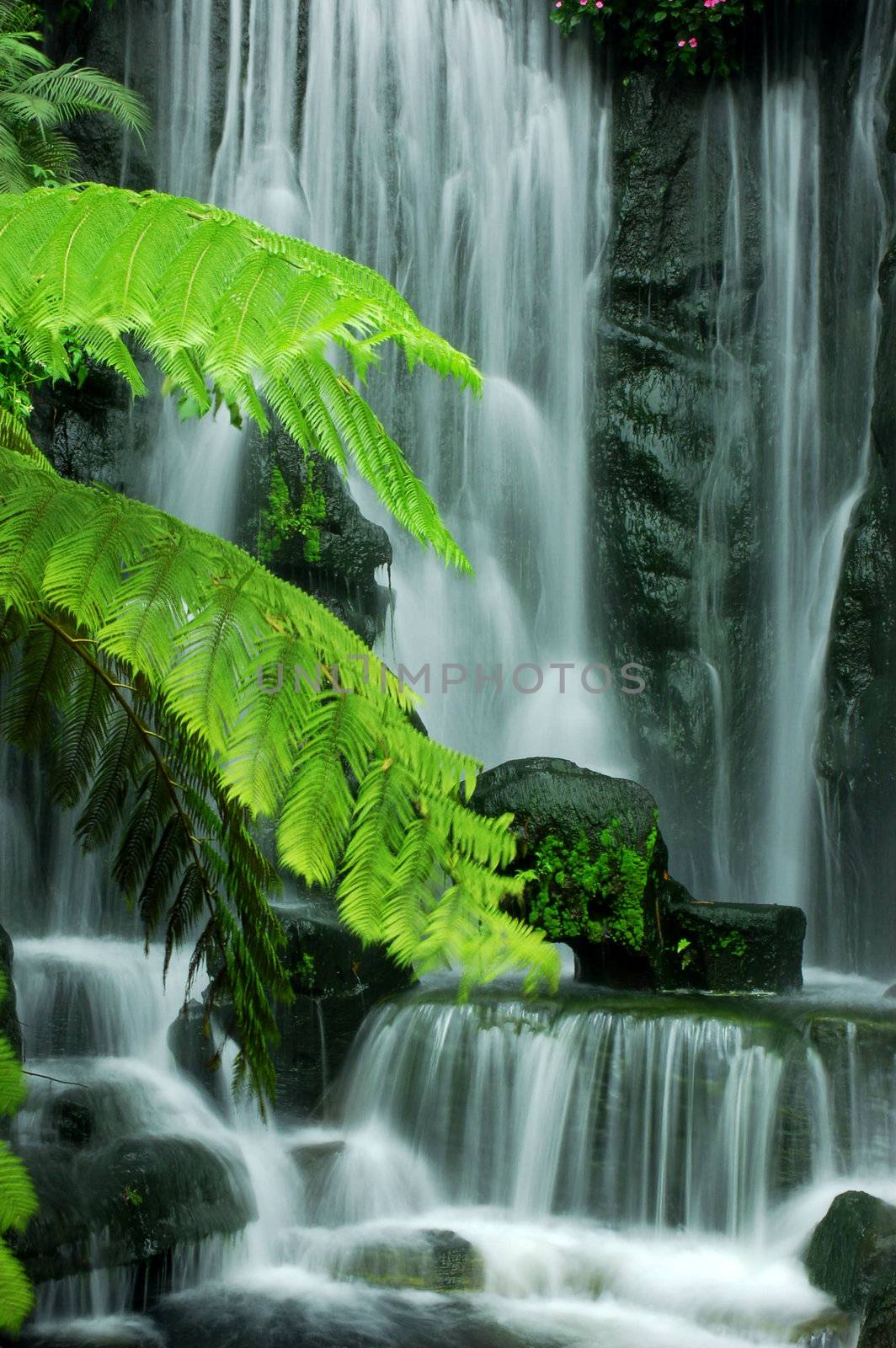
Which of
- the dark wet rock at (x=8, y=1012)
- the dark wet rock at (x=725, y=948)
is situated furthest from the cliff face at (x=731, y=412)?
the dark wet rock at (x=8, y=1012)

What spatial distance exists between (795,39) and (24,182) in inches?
310

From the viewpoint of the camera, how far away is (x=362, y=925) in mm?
1783

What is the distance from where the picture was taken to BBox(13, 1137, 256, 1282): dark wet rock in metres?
5.22

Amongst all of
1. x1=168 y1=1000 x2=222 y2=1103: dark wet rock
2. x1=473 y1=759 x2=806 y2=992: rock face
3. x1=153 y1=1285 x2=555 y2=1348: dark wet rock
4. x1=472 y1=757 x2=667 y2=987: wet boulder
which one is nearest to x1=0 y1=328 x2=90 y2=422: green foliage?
x1=168 y1=1000 x2=222 y2=1103: dark wet rock

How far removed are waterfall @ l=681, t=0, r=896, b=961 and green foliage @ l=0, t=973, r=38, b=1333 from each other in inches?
358

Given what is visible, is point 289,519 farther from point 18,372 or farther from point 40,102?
point 40,102

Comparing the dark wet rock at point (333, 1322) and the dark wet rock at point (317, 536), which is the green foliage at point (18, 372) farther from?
the dark wet rock at point (333, 1322)

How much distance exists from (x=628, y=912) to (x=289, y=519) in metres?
4.29

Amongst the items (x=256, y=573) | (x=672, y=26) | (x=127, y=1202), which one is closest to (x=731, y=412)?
(x=672, y=26)

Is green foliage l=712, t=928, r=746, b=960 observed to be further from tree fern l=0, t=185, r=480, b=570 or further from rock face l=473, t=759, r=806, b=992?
tree fern l=0, t=185, r=480, b=570

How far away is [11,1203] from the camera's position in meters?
2.00

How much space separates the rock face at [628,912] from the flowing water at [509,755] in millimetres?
443

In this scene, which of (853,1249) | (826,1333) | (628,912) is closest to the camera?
(826,1333)

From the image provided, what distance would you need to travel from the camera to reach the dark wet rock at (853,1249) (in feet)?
16.6
